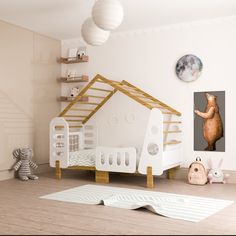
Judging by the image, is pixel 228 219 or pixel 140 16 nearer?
pixel 228 219

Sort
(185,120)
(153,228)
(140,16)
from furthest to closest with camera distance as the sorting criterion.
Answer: (185,120) < (140,16) < (153,228)

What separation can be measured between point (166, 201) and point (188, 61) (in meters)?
2.38

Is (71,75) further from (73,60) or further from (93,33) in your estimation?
(93,33)

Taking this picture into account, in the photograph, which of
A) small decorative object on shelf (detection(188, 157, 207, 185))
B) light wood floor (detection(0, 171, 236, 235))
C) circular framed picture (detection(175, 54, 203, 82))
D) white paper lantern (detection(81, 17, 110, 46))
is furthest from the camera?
circular framed picture (detection(175, 54, 203, 82))

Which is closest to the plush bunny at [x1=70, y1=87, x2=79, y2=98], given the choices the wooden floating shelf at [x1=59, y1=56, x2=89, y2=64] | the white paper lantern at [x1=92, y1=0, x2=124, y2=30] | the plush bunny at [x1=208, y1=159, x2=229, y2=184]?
the wooden floating shelf at [x1=59, y1=56, x2=89, y2=64]

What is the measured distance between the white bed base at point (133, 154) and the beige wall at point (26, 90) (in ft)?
1.83

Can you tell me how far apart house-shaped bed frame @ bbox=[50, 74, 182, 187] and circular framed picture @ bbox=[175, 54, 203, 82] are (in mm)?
529

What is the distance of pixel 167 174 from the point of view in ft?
18.1

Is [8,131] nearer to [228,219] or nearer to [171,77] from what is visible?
[171,77]

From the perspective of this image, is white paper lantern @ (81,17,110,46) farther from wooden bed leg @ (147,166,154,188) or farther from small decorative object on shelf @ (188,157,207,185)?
small decorative object on shelf @ (188,157,207,185)

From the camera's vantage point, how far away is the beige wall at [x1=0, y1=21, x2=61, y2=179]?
5.48 m

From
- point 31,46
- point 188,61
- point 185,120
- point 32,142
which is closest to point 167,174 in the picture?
point 185,120

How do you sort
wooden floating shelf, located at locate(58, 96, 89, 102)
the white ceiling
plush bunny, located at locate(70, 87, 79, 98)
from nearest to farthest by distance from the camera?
the white ceiling → wooden floating shelf, located at locate(58, 96, 89, 102) → plush bunny, located at locate(70, 87, 79, 98)

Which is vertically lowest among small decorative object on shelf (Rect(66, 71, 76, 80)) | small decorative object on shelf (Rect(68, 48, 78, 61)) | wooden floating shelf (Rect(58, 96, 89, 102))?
wooden floating shelf (Rect(58, 96, 89, 102))
